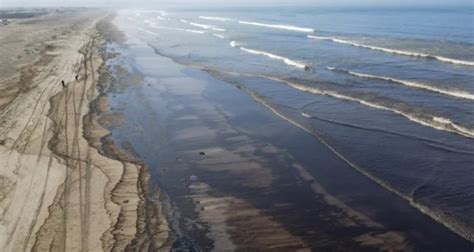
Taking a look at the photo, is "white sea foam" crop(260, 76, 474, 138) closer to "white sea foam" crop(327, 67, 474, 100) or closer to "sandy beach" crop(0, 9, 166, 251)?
"white sea foam" crop(327, 67, 474, 100)

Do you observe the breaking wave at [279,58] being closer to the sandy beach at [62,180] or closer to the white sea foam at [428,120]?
the white sea foam at [428,120]

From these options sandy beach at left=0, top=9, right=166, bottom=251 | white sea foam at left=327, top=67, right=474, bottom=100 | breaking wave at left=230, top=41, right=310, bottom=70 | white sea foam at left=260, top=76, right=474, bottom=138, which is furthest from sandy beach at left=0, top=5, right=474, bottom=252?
breaking wave at left=230, top=41, right=310, bottom=70

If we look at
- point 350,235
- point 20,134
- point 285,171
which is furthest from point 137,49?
point 350,235

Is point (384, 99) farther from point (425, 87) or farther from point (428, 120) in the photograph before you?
point (428, 120)

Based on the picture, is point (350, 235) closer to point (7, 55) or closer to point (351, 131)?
point (351, 131)

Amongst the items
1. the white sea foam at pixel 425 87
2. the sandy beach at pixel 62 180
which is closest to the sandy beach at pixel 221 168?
the sandy beach at pixel 62 180

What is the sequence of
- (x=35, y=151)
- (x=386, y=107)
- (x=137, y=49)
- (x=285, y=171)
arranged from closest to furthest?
1. (x=285, y=171)
2. (x=35, y=151)
3. (x=386, y=107)
4. (x=137, y=49)
